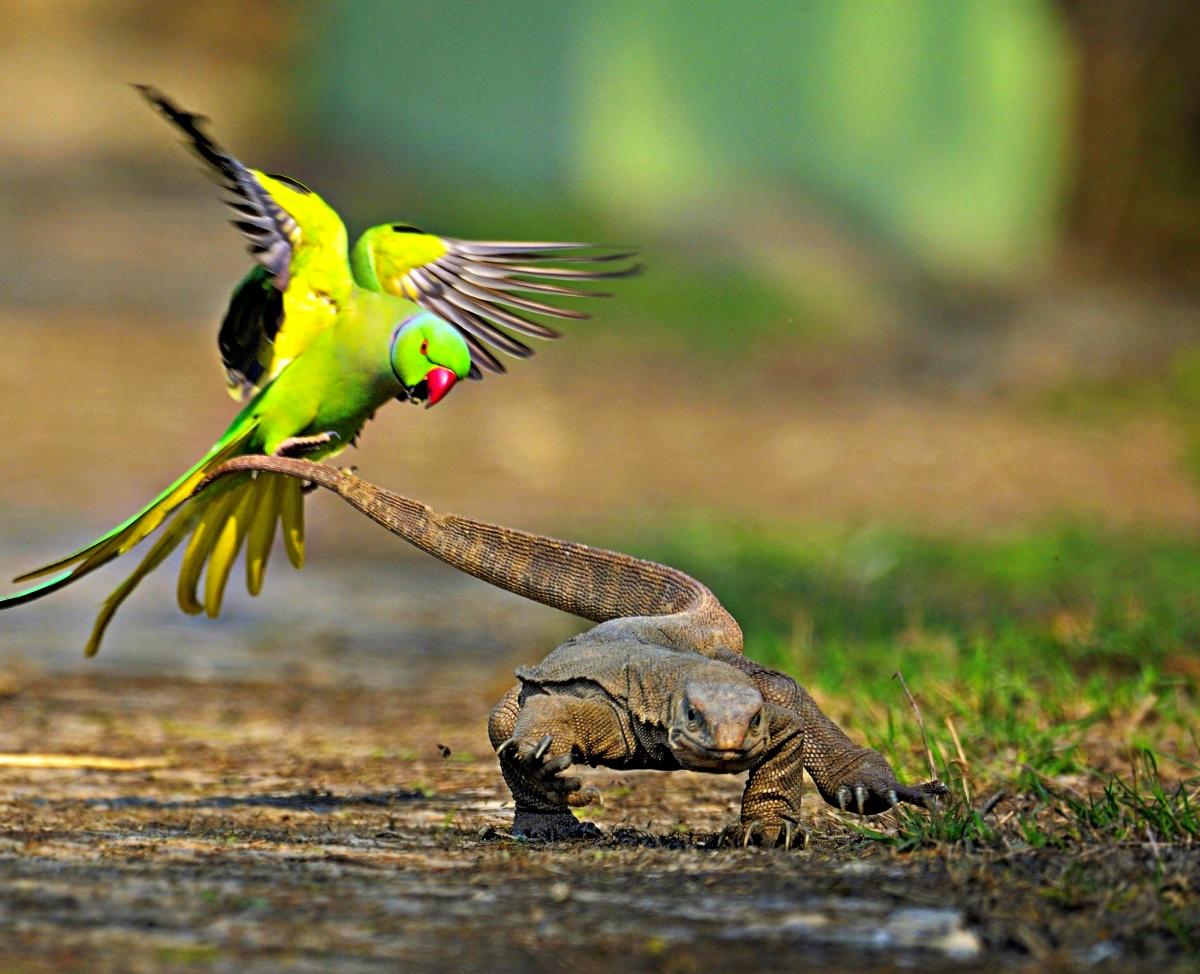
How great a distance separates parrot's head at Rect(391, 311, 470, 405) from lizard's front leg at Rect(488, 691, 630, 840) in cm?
71

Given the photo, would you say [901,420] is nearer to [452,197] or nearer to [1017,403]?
[1017,403]

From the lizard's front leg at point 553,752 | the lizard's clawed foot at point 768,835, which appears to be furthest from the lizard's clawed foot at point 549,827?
the lizard's clawed foot at point 768,835

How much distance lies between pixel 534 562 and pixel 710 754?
77 cm

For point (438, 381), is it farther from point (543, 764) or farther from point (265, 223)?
point (543, 764)

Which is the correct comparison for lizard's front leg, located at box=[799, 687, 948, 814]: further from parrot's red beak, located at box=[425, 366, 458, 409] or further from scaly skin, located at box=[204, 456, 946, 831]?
parrot's red beak, located at box=[425, 366, 458, 409]

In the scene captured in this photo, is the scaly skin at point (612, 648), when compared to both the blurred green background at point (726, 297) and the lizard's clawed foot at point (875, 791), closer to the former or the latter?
the lizard's clawed foot at point (875, 791)

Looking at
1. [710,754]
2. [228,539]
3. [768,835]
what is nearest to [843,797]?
[768,835]

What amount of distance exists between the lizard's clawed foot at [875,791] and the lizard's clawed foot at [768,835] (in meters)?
0.12

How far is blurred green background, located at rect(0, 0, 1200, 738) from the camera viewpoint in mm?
7324

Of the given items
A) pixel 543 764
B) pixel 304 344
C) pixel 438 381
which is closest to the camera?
pixel 543 764

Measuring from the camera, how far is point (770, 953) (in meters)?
2.74

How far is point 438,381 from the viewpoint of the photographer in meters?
4.02

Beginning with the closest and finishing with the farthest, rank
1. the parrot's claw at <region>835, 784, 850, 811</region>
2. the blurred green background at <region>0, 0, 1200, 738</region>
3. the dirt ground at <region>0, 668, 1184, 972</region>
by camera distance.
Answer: the dirt ground at <region>0, 668, 1184, 972</region>, the parrot's claw at <region>835, 784, 850, 811</region>, the blurred green background at <region>0, 0, 1200, 738</region>

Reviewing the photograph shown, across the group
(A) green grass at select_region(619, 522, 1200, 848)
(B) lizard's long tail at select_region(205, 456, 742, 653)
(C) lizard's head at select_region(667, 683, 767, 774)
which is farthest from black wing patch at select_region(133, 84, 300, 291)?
(A) green grass at select_region(619, 522, 1200, 848)
